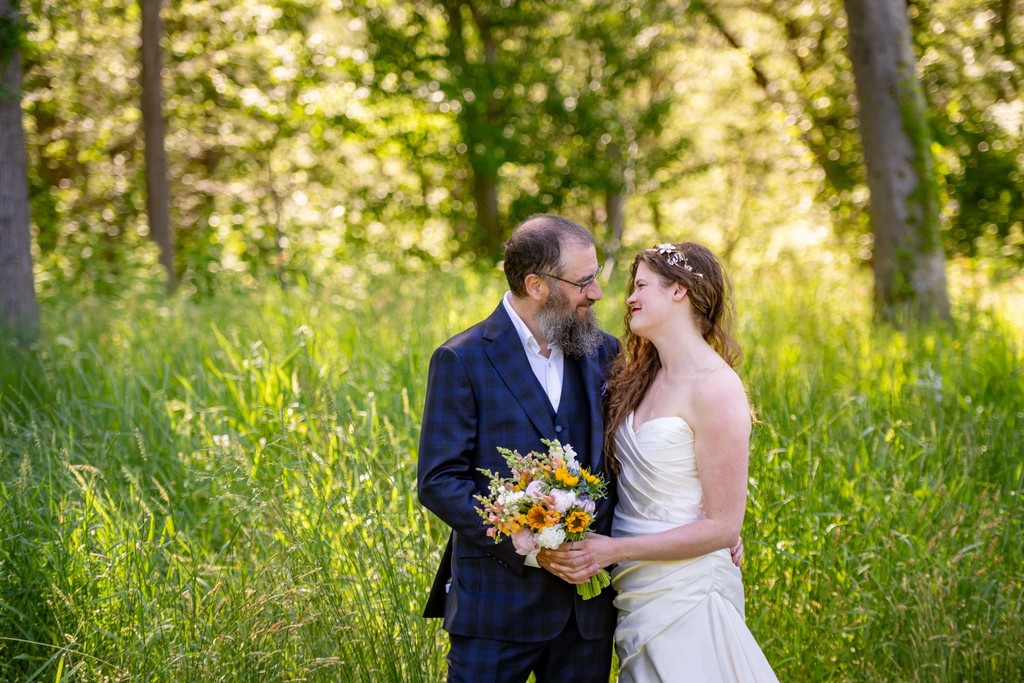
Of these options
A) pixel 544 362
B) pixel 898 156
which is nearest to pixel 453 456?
pixel 544 362

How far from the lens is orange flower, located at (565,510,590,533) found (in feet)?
8.66

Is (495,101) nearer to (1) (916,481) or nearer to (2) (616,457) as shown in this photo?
(1) (916,481)

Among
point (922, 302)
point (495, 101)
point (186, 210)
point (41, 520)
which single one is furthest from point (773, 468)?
point (186, 210)

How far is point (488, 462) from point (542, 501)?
1.32 ft

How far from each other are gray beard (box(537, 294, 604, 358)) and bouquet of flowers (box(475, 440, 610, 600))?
1.36 feet

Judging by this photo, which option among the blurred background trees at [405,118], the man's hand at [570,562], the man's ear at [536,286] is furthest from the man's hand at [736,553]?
the blurred background trees at [405,118]

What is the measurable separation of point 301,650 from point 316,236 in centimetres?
1356

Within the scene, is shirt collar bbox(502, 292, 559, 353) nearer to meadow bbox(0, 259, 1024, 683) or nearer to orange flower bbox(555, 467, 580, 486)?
orange flower bbox(555, 467, 580, 486)

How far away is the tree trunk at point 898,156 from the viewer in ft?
30.4

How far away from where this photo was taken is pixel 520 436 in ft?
9.86

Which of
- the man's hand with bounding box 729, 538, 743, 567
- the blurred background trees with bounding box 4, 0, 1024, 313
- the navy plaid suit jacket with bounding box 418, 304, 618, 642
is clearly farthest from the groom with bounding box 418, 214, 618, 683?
the blurred background trees with bounding box 4, 0, 1024, 313

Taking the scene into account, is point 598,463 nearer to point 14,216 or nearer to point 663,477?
point 663,477

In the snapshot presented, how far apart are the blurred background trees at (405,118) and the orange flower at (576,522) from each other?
11669 millimetres

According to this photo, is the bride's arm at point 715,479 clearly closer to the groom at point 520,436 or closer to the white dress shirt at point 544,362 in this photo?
the groom at point 520,436
